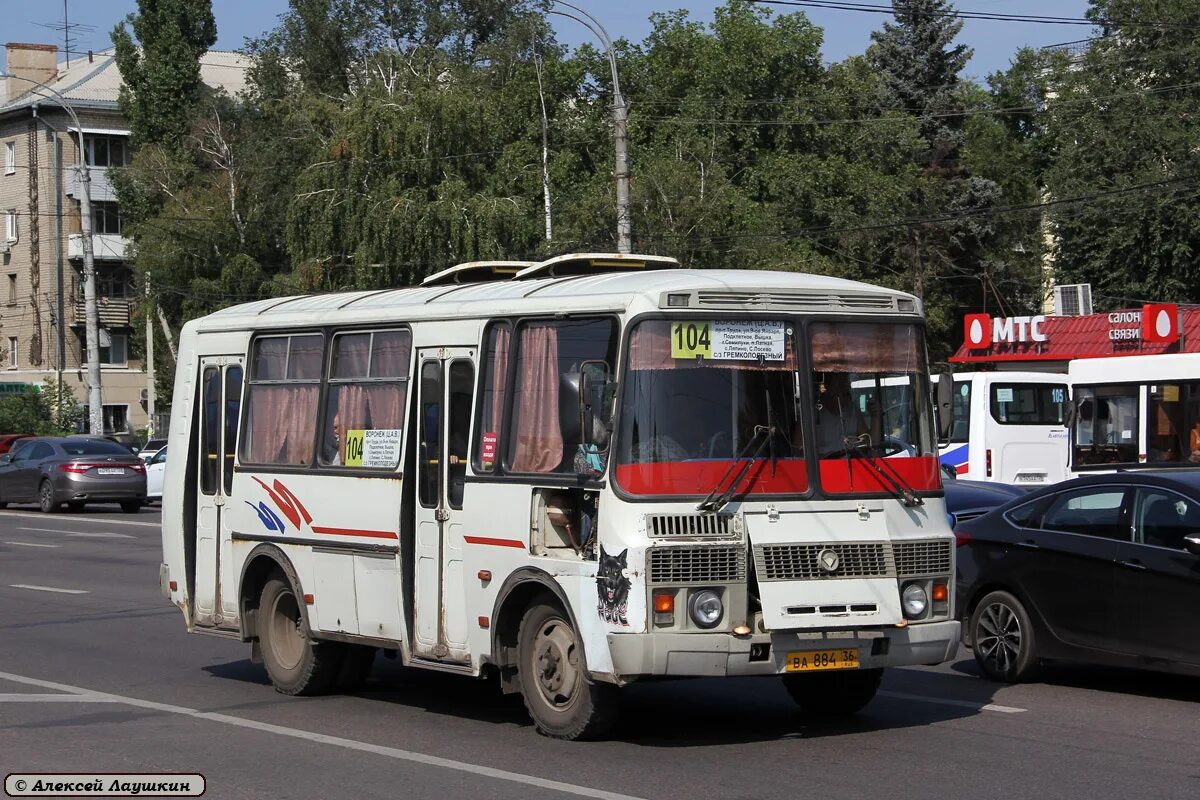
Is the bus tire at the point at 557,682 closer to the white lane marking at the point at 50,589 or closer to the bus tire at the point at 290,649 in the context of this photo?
the bus tire at the point at 290,649

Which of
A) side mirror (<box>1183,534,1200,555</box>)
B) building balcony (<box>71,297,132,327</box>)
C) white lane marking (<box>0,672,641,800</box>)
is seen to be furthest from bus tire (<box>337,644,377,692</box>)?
building balcony (<box>71,297,132,327</box>)

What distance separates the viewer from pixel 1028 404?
2867 centimetres

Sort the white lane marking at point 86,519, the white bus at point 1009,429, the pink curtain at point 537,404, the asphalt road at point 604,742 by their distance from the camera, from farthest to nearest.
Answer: the white lane marking at point 86,519
the white bus at point 1009,429
the pink curtain at point 537,404
the asphalt road at point 604,742

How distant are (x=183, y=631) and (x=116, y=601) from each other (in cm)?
289

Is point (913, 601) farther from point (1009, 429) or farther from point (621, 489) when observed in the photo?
point (1009, 429)

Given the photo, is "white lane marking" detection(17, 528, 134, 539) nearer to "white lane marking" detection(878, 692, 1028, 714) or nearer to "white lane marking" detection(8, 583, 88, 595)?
"white lane marking" detection(8, 583, 88, 595)

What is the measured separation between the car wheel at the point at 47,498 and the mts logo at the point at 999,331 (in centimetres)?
1858

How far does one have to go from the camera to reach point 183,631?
15.0m

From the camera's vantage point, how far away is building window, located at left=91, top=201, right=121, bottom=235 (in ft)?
242

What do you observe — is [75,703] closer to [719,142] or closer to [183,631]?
[183,631]

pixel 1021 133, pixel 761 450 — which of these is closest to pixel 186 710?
pixel 761 450

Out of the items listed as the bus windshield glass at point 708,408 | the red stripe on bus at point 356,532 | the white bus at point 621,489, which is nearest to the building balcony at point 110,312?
the red stripe on bus at point 356,532

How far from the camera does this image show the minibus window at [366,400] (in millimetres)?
10531

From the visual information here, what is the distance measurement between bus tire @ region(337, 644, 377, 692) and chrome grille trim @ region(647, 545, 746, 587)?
342 centimetres
